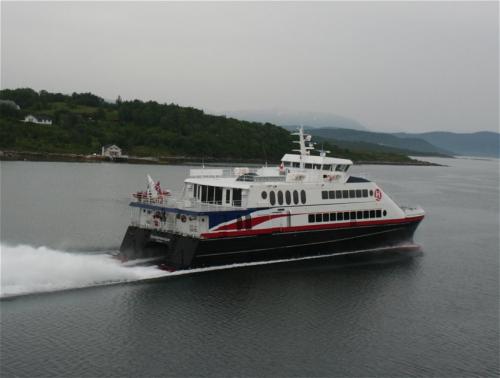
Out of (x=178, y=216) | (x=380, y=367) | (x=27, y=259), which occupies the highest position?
(x=178, y=216)

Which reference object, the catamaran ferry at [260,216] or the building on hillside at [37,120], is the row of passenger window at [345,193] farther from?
the building on hillside at [37,120]

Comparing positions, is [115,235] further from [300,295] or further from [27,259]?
[300,295]

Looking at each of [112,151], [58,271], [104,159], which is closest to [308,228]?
[58,271]

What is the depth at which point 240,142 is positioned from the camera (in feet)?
397

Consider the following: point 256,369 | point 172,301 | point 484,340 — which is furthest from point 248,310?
point 484,340

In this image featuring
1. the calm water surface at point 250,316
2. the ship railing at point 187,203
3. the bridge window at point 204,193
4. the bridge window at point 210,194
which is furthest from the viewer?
the bridge window at point 204,193

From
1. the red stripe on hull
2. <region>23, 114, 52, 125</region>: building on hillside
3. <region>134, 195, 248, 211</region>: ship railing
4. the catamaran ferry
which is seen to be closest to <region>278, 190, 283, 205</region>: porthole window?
the catamaran ferry

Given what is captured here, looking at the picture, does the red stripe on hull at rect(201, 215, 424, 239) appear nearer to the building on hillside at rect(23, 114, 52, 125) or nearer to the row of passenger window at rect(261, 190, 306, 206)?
the row of passenger window at rect(261, 190, 306, 206)

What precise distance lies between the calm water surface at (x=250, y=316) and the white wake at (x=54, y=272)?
7 centimetres

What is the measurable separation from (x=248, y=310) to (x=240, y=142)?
99.1m

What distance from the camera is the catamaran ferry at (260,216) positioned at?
26.9 metres

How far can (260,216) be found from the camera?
28219 mm

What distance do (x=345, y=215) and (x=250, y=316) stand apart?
1104cm

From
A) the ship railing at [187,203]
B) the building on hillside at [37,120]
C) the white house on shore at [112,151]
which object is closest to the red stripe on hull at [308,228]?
the ship railing at [187,203]
